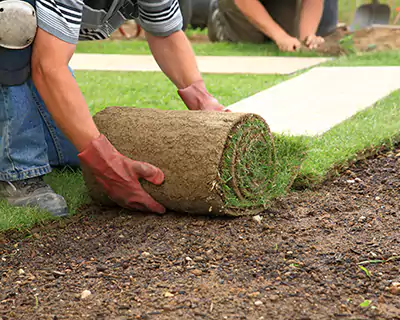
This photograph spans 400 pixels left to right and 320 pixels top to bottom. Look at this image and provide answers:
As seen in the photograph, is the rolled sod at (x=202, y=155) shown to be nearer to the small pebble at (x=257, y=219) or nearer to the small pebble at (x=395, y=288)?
the small pebble at (x=257, y=219)

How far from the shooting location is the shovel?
27.3ft

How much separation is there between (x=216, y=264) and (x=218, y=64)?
3.88m

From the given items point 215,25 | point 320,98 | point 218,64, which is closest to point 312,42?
point 218,64

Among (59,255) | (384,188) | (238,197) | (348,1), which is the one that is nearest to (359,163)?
(384,188)

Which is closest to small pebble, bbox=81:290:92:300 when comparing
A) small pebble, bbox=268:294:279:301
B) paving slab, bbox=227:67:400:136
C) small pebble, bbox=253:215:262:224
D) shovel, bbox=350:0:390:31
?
small pebble, bbox=268:294:279:301

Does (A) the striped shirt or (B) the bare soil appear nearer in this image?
(B) the bare soil

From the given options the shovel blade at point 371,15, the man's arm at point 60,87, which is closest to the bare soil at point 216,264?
the man's arm at point 60,87

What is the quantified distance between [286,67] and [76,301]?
394 centimetres

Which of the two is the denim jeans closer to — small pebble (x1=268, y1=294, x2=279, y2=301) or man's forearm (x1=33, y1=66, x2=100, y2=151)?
man's forearm (x1=33, y1=66, x2=100, y2=151)

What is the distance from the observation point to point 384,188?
2783 millimetres

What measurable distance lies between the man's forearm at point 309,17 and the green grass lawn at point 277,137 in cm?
76

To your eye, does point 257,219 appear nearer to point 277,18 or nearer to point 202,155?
point 202,155

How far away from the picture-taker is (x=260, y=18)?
21.0ft

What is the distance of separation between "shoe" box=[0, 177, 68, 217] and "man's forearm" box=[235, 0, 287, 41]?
4107 millimetres
